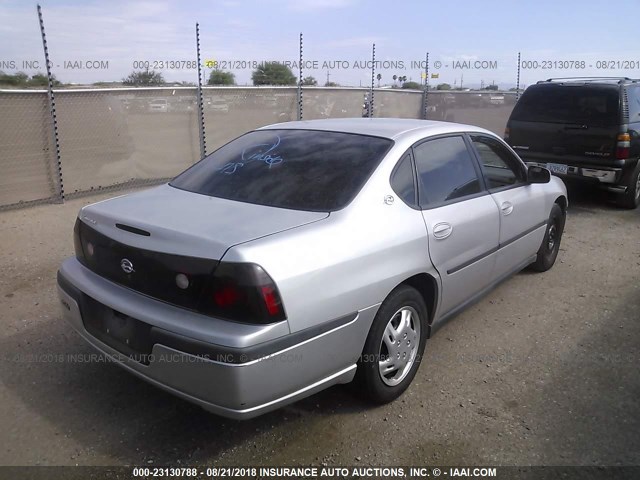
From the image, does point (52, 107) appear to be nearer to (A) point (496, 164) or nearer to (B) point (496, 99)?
(A) point (496, 164)

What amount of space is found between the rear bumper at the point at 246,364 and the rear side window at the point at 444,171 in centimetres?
105

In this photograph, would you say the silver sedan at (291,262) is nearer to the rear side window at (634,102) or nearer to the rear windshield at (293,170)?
the rear windshield at (293,170)

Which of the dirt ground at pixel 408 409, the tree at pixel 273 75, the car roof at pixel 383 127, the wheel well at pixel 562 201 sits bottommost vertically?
the dirt ground at pixel 408 409

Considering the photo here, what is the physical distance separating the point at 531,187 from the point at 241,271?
3208 millimetres

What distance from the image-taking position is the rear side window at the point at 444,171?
11.0 ft

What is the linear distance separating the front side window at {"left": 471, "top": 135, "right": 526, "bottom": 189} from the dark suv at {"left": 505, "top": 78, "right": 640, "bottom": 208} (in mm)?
4072

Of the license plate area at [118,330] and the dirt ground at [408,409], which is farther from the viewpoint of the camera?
the dirt ground at [408,409]

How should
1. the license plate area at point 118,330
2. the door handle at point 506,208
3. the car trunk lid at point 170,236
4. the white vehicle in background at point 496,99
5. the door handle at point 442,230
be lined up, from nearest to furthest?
1. the car trunk lid at point 170,236
2. the license plate area at point 118,330
3. the door handle at point 442,230
4. the door handle at point 506,208
5. the white vehicle in background at point 496,99

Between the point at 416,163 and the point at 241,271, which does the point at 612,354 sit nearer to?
the point at 416,163

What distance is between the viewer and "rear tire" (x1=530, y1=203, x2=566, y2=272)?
5.16 m

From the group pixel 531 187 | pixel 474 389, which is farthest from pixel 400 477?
pixel 531 187

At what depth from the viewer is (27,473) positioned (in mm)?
2520

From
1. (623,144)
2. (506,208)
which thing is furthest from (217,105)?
(506,208)

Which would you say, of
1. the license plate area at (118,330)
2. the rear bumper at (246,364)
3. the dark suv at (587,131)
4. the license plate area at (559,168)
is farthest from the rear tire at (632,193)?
the license plate area at (118,330)
